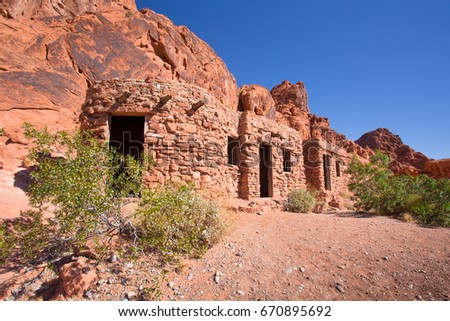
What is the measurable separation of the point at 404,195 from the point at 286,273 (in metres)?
5.61

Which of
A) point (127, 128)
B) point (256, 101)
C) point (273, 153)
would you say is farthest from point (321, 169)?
point (127, 128)

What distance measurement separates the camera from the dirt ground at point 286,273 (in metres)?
2.38

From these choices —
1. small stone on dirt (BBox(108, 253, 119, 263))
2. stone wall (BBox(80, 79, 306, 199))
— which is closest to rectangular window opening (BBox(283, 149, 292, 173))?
stone wall (BBox(80, 79, 306, 199))

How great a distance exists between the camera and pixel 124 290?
8.15ft

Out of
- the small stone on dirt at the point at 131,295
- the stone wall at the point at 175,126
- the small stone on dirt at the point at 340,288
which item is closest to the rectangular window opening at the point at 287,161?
the stone wall at the point at 175,126

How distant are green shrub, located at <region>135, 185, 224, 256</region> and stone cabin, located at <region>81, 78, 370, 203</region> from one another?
2689 millimetres

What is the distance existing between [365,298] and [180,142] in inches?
204

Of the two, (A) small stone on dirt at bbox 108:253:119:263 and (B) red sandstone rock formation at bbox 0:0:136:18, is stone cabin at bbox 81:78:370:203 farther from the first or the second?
(B) red sandstone rock formation at bbox 0:0:136:18

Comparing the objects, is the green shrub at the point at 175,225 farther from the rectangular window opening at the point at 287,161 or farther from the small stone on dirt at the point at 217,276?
the rectangular window opening at the point at 287,161

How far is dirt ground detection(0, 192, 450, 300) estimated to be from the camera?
7.82ft

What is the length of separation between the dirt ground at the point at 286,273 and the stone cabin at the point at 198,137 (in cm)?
316
